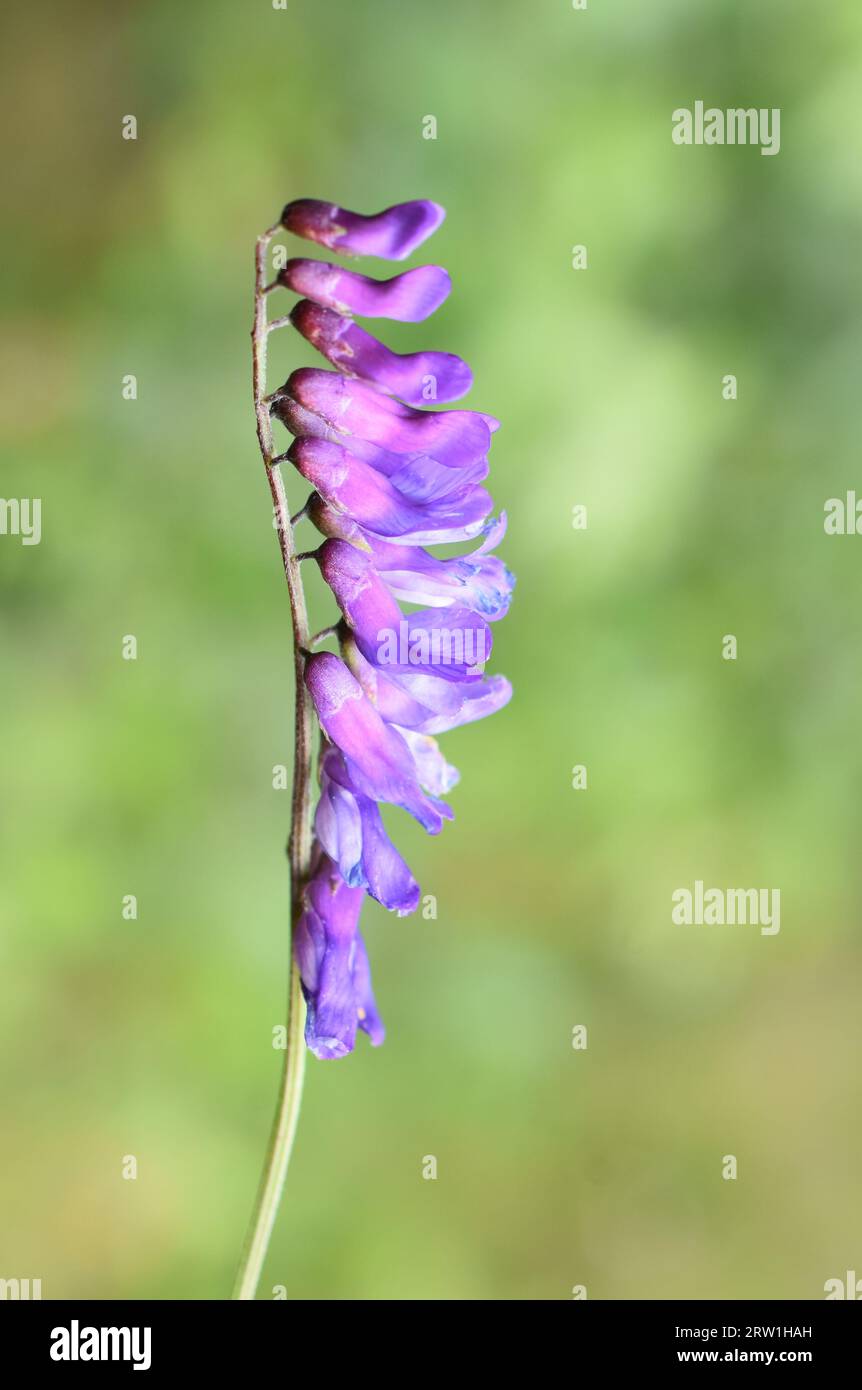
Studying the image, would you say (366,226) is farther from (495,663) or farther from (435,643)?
(495,663)

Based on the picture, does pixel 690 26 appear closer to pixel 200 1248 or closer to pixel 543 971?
pixel 543 971

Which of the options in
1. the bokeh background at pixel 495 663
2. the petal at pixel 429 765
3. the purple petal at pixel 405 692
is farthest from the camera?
the bokeh background at pixel 495 663

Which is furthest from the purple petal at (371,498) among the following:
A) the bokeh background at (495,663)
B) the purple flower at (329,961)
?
the bokeh background at (495,663)

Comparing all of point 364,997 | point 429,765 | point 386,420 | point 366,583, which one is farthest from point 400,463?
point 364,997

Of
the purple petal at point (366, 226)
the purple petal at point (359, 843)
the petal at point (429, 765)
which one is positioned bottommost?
the purple petal at point (359, 843)

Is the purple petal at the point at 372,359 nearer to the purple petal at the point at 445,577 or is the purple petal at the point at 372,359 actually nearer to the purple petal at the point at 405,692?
the purple petal at the point at 445,577
